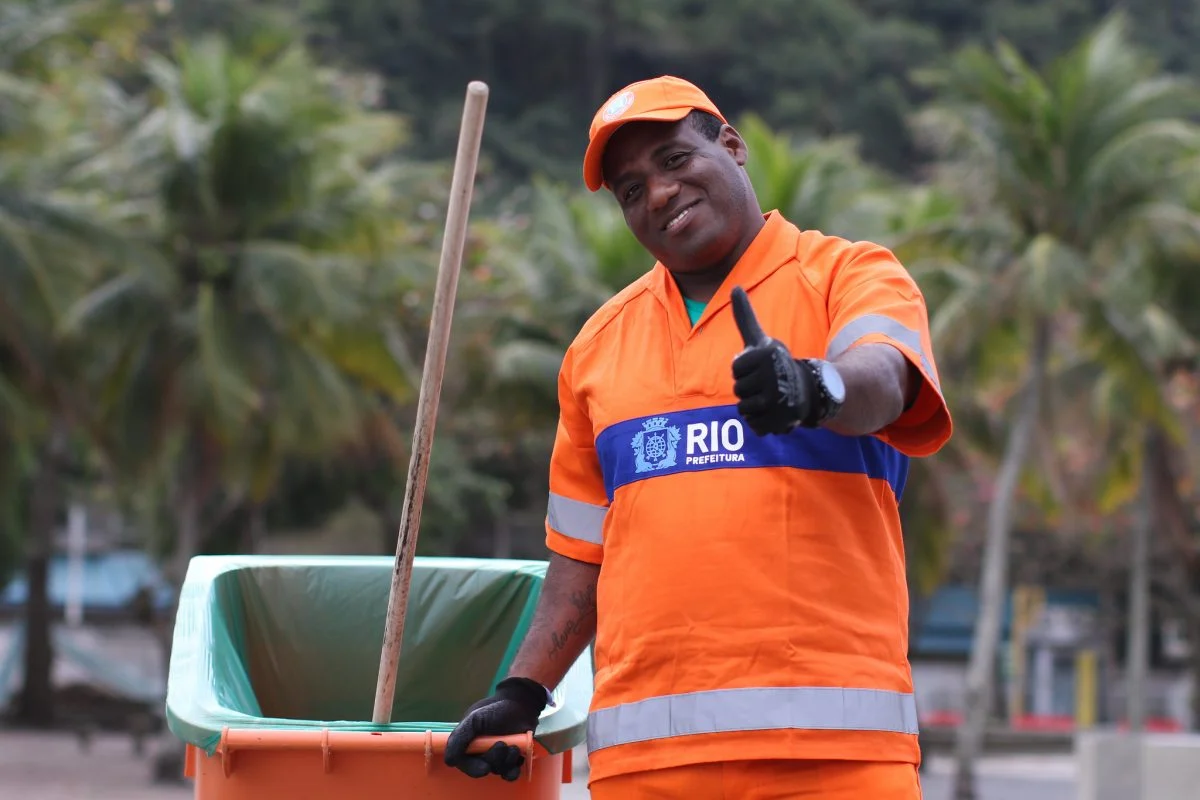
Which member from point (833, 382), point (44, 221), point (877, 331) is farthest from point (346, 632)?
point (44, 221)

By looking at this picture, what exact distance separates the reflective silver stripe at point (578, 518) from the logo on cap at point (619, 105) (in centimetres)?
66

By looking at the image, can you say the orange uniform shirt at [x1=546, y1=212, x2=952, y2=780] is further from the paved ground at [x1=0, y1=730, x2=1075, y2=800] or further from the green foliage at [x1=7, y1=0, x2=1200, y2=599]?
the green foliage at [x1=7, y1=0, x2=1200, y2=599]

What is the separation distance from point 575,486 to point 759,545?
0.51 m

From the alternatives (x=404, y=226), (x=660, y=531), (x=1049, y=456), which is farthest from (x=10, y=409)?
(x=660, y=531)

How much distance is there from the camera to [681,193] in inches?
113

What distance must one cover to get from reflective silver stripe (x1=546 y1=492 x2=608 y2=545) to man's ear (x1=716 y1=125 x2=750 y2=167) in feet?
2.06

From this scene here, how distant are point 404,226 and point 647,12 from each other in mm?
→ 28604

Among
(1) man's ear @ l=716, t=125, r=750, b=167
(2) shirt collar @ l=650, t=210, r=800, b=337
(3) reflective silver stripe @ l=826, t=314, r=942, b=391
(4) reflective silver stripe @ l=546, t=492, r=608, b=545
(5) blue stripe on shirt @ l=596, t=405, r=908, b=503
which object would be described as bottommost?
(4) reflective silver stripe @ l=546, t=492, r=608, b=545

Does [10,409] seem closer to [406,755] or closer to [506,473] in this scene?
[506,473]

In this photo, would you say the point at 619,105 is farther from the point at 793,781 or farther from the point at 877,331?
the point at 793,781

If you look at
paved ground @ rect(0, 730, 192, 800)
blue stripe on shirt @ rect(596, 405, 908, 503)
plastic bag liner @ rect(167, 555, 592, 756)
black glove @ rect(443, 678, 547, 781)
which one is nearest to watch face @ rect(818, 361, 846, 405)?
blue stripe on shirt @ rect(596, 405, 908, 503)

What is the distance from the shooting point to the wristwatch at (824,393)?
2336mm

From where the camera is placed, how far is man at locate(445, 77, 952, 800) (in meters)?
2.67

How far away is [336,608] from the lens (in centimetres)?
422
